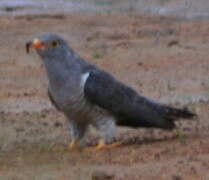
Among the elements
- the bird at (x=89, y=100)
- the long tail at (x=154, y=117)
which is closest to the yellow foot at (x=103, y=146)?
the bird at (x=89, y=100)

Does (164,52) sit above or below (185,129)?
below

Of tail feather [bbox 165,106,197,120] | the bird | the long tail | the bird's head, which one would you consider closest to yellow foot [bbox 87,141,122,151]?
the bird

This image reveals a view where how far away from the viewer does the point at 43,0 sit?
22.8 metres

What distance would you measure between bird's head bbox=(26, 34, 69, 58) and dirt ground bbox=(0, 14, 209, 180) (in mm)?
853

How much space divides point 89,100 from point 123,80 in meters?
4.78

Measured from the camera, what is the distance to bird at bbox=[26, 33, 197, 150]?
9727 millimetres

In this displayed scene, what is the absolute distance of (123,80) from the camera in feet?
47.8

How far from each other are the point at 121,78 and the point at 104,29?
4.63 meters

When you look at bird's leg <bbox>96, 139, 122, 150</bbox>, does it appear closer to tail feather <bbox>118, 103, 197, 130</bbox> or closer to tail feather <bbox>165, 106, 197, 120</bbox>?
tail feather <bbox>118, 103, 197, 130</bbox>

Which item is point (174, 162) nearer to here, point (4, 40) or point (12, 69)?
point (12, 69)

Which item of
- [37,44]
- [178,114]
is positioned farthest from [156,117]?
[37,44]

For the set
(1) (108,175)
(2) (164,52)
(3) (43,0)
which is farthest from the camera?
(3) (43,0)

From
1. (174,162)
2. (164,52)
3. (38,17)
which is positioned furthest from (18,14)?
(174,162)

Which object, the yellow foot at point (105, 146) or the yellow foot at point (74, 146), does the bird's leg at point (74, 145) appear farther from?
the yellow foot at point (105, 146)
